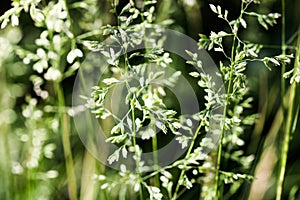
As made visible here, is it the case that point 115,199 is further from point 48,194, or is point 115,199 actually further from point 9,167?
point 9,167

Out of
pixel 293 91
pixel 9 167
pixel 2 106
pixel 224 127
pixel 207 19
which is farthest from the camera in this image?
pixel 207 19

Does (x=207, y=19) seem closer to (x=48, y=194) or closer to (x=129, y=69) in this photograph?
(x=48, y=194)

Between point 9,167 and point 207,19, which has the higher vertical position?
point 207,19

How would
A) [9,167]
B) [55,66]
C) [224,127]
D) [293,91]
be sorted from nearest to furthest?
[224,127]
[293,91]
[55,66]
[9,167]

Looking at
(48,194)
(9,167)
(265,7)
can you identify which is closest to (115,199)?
(48,194)

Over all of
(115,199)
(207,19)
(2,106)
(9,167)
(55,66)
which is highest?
(207,19)

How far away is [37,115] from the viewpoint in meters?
1.16

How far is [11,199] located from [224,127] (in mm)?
606

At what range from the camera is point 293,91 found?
91 cm

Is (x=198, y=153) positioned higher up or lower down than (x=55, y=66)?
lower down

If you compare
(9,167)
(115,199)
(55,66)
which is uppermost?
(55,66)

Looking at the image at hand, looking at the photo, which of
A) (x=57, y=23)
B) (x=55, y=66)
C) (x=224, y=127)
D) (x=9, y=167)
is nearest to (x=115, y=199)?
(x=9, y=167)

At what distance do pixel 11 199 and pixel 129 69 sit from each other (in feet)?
1.79

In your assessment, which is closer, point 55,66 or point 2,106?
point 55,66
